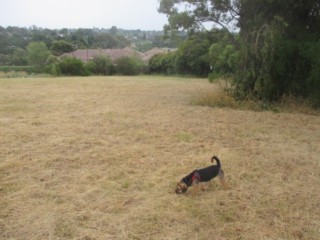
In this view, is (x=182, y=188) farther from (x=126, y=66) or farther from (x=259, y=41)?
(x=126, y=66)

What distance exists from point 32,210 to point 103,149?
1.73 m

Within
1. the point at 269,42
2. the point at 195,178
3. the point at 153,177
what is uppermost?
the point at 269,42

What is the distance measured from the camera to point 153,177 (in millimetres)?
3324

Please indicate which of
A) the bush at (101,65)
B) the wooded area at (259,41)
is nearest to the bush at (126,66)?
the bush at (101,65)

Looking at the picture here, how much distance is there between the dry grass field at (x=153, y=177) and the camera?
7.83 feet

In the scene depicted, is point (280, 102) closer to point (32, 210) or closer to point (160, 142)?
point (160, 142)

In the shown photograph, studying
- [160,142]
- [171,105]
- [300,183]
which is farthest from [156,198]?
[171,105]

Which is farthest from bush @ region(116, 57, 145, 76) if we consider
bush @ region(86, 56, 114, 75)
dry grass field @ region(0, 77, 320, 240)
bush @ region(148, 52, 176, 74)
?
dry grass field @ region(0, 77, 320, 240)

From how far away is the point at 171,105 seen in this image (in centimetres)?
818

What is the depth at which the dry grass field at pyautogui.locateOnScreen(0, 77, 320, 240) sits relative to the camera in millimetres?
2387

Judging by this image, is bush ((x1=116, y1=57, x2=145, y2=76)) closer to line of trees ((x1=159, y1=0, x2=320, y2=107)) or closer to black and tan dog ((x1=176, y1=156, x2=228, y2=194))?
line of trees ((x1=159, y1=0, x2=320, y2=107))

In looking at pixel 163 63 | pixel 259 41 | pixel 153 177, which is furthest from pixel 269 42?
pixel 163 63

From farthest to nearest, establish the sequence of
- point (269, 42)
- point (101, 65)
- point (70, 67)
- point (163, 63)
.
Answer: point (163, 63), point (101, 65), point (70, 67), point (269, 42)

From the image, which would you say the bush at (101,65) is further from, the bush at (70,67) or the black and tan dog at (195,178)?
the black and tan dog at (195,178)
